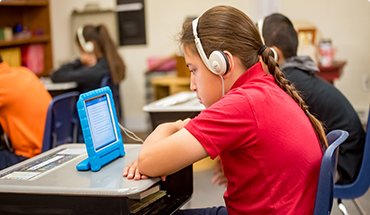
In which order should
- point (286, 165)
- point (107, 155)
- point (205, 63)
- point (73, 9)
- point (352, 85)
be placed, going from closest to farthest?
point (286, 165) → point (205, 63) → point (107, 155) → point (352, 85) → point (73, 9)

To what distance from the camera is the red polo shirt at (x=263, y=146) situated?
3.29 feet

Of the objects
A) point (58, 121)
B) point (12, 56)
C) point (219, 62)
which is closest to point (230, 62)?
point (219, 62)

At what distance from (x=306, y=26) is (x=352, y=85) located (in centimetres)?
95

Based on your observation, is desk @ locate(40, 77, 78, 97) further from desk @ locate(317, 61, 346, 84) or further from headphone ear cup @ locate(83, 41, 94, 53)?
desk @ locate(317, 61, 346, 84)

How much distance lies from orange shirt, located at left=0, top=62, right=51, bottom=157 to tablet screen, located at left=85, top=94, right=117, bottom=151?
99 centimetres

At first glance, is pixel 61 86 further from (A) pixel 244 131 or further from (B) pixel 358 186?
(A) pixel 244 131

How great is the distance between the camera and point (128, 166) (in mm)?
1193

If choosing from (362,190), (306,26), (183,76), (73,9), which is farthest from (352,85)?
(73,9)

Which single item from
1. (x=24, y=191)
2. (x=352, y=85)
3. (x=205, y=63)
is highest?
(x=205, y=63)

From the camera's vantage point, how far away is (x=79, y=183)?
1109 millimetres

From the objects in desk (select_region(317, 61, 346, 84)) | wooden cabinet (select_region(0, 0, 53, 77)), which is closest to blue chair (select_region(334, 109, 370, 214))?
desk (select_region(317, 61, 346, 84))

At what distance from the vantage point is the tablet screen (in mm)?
1213

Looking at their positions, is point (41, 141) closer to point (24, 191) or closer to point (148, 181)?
point (24, 191)

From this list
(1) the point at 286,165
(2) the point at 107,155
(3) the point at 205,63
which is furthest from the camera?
(2) the point at 107,155
